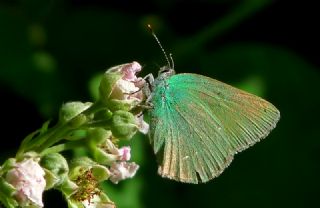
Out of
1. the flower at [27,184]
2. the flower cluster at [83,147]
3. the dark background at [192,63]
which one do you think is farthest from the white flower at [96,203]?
the dark background at [192,63]

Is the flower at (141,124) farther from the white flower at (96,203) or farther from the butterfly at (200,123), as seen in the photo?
the white flower at (96,203)

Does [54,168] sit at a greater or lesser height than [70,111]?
lesser

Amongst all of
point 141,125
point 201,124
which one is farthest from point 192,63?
point 141,125

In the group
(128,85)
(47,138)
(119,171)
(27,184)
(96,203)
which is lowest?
(96,203)

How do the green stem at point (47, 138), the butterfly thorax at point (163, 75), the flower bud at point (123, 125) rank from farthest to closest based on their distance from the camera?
the butterfly thorax at point (163, 75) → the flower bud at point (123, 125) → the green stem at point (47, 138)

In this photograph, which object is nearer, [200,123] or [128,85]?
[128,85]

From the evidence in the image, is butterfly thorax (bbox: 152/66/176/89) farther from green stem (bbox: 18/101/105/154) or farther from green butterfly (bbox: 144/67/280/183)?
green stem (bbox: 18/101/105/154)

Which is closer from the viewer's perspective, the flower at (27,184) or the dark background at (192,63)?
the flower at (27,184)

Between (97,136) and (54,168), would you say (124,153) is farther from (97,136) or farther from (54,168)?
(54,168)
